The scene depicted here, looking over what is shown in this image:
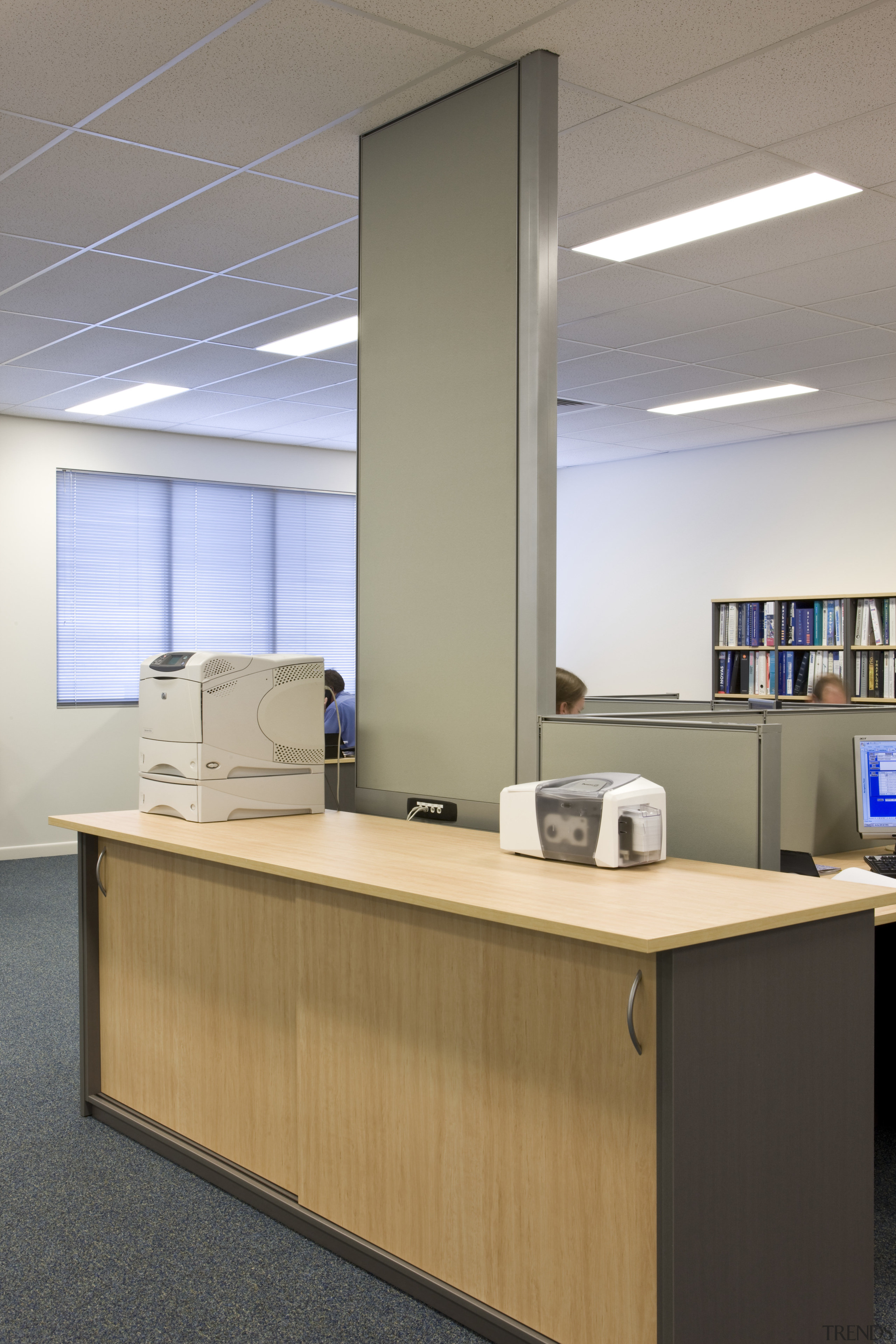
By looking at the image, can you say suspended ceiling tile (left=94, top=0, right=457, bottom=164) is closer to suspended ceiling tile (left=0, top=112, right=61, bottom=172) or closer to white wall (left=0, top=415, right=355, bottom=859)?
suspended ceiling tile (left=0, top=112, right=61, bottom=172)

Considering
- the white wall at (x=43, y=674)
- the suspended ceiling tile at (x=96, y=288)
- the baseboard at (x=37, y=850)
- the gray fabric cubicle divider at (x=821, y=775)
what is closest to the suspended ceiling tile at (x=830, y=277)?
the gray fabric cubicle divider at (x=821, y=775)

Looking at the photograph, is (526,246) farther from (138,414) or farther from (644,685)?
(644,685)

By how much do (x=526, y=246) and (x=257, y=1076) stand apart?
6.75 feet

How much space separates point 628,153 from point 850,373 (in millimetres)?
2957

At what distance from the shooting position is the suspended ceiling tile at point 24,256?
405 cm

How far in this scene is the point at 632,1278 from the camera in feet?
5.85

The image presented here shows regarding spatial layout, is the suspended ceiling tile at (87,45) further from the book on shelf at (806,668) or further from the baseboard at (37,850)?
the book on shelf at (806,668)

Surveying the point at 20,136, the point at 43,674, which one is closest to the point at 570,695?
the point at 20,136

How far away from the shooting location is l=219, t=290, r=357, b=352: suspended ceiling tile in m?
4.77

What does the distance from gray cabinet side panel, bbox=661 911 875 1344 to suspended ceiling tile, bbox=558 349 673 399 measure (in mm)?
4050

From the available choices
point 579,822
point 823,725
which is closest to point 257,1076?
point 579,822

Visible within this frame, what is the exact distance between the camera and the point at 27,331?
5.12 m

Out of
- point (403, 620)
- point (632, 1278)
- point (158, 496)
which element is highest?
point (158, 496)

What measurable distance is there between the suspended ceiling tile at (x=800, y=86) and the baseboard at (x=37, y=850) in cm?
538
